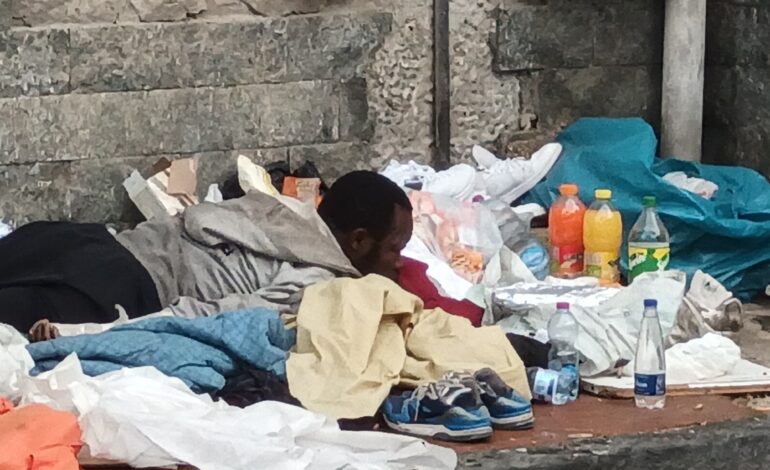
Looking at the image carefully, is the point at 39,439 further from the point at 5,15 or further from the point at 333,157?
the point at 333,157

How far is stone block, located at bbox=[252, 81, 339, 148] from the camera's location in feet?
16.4

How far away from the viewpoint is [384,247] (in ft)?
13.6

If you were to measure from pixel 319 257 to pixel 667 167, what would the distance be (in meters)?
1.77

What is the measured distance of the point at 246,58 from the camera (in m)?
4.95

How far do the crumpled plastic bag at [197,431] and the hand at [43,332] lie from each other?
283 millimetres

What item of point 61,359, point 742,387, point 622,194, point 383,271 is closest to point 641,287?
point 742,387

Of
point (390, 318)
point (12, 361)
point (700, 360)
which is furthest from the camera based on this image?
point (700, 360)

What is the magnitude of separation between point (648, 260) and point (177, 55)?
1751mm


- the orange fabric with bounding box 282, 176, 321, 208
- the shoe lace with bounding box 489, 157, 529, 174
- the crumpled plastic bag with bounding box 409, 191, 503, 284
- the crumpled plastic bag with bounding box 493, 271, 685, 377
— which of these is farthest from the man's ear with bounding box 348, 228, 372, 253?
the shoe lace with bounding box 489, 157, 529, 174

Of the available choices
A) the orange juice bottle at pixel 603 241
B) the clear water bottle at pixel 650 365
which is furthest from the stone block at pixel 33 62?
the clear water bottle at pixel 650 365

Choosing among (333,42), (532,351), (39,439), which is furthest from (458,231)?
(39,439)

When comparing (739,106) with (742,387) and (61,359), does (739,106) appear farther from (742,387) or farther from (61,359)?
(61,359)

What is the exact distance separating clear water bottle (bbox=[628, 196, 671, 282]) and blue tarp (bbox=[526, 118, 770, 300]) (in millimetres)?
127

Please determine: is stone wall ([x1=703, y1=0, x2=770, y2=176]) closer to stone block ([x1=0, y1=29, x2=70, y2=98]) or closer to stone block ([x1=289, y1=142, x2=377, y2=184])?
stone block ([x1=289, y1=142, x2=377, y2=184])
